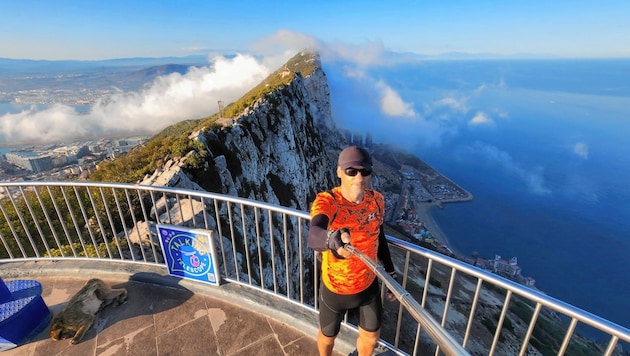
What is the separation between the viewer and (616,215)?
98.5m

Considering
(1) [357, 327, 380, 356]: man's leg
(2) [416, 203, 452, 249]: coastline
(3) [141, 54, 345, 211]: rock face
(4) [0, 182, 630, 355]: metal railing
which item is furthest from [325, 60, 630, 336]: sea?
(1) [357, 327, 380, 356]: man's leg

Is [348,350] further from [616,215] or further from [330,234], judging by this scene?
[616,215]

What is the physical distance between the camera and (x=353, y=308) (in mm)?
2766

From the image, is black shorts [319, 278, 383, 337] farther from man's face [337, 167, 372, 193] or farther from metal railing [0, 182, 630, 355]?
man's face [337, 167, 372, 193]

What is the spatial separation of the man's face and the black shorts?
1003 mm

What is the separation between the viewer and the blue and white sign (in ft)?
12.7

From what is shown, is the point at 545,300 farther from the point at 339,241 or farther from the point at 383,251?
the point at 339,241

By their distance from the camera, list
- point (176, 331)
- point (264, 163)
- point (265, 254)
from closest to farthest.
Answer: point (176, 331) → point (265, 254) → point (264, 163)

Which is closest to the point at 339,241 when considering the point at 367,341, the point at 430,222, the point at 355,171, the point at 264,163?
the point at 355,171

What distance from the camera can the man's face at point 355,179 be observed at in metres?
2.30

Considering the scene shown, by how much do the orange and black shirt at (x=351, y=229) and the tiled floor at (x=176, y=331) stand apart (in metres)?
1.37

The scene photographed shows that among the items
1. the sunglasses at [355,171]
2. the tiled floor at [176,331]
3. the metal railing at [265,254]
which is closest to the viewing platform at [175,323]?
the tiled floor at [176,331]

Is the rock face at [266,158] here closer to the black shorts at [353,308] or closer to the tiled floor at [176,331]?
the tiled floor at [176,331]

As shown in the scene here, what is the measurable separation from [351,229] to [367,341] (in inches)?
50.3
